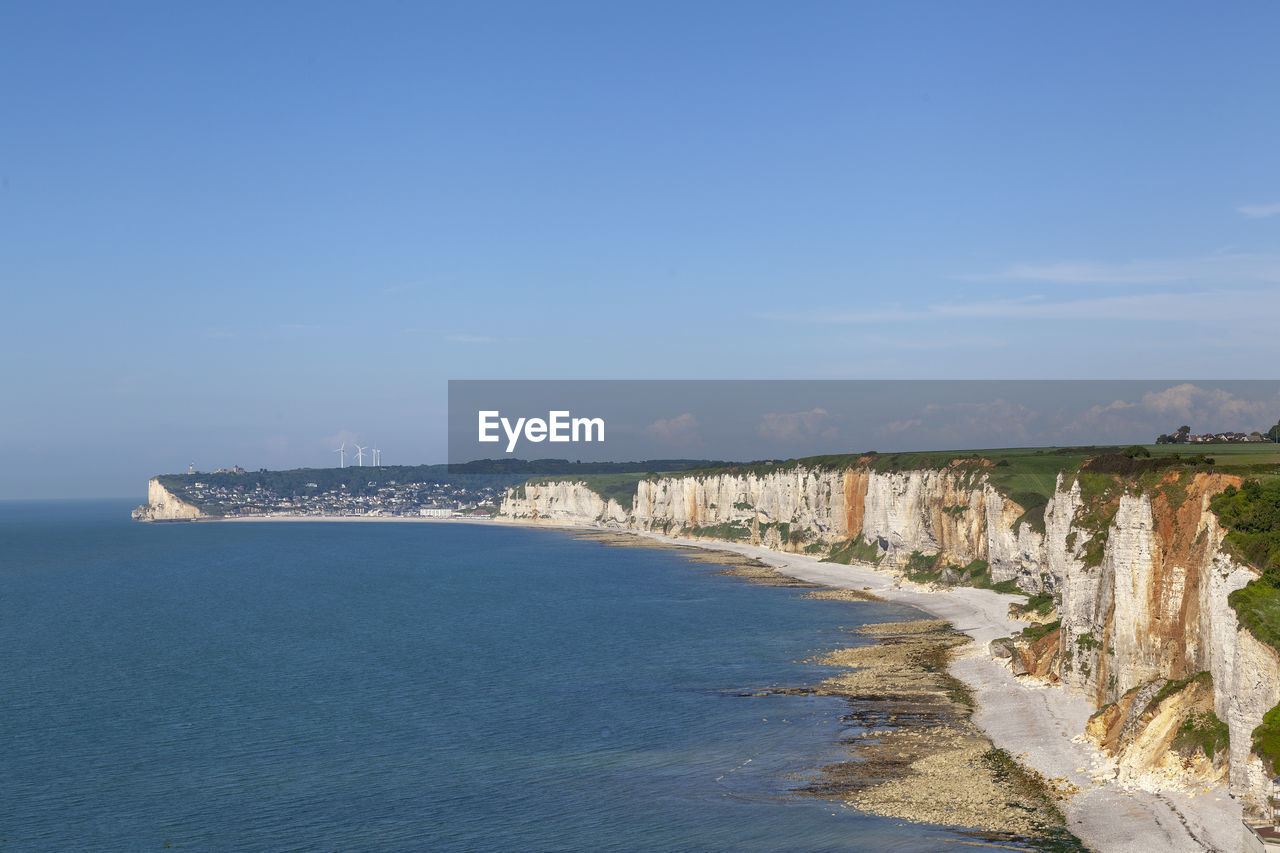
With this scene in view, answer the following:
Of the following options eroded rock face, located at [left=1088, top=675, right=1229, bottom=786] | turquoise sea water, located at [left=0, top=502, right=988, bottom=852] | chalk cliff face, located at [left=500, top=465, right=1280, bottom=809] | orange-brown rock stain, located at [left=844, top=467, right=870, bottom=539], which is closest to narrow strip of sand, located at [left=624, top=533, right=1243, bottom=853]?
eroded rock face, located at [left=1088, top=675, right=1229, bottom=786]

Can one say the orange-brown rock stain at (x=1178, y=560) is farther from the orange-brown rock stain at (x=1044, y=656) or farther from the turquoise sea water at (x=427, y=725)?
the turquoise sea water at (x=427, y=725)

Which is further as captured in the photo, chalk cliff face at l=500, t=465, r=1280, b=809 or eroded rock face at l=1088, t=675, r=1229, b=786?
eroded rock face at l=1088, t=675, r=1229, b=786

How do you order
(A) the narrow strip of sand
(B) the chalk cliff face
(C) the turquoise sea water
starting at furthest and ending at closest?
(C) the turquoise sea water < (B) the chalk cliff face < (A) the narrow strip of sand

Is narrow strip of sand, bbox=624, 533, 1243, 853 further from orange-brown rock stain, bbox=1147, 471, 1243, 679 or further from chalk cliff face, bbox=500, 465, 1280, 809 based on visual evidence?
orange-brown rock stain, bbox=1147, 471, 1243, 679

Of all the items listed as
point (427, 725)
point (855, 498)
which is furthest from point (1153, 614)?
point (855, 498)

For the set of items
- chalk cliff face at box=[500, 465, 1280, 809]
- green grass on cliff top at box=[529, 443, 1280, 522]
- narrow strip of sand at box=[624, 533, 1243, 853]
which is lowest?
narrow strip of sand at box=[624, 533, 1243, 853]

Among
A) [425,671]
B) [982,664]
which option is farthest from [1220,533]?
[425,671]

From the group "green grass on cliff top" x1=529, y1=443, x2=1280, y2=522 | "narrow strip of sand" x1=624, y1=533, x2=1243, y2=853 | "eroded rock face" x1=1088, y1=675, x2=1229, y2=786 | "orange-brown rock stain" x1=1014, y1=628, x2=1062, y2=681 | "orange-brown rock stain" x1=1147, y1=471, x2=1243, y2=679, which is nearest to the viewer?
"narrow strip of sand" x1=624, y1=533, x2=1243, y2=853
